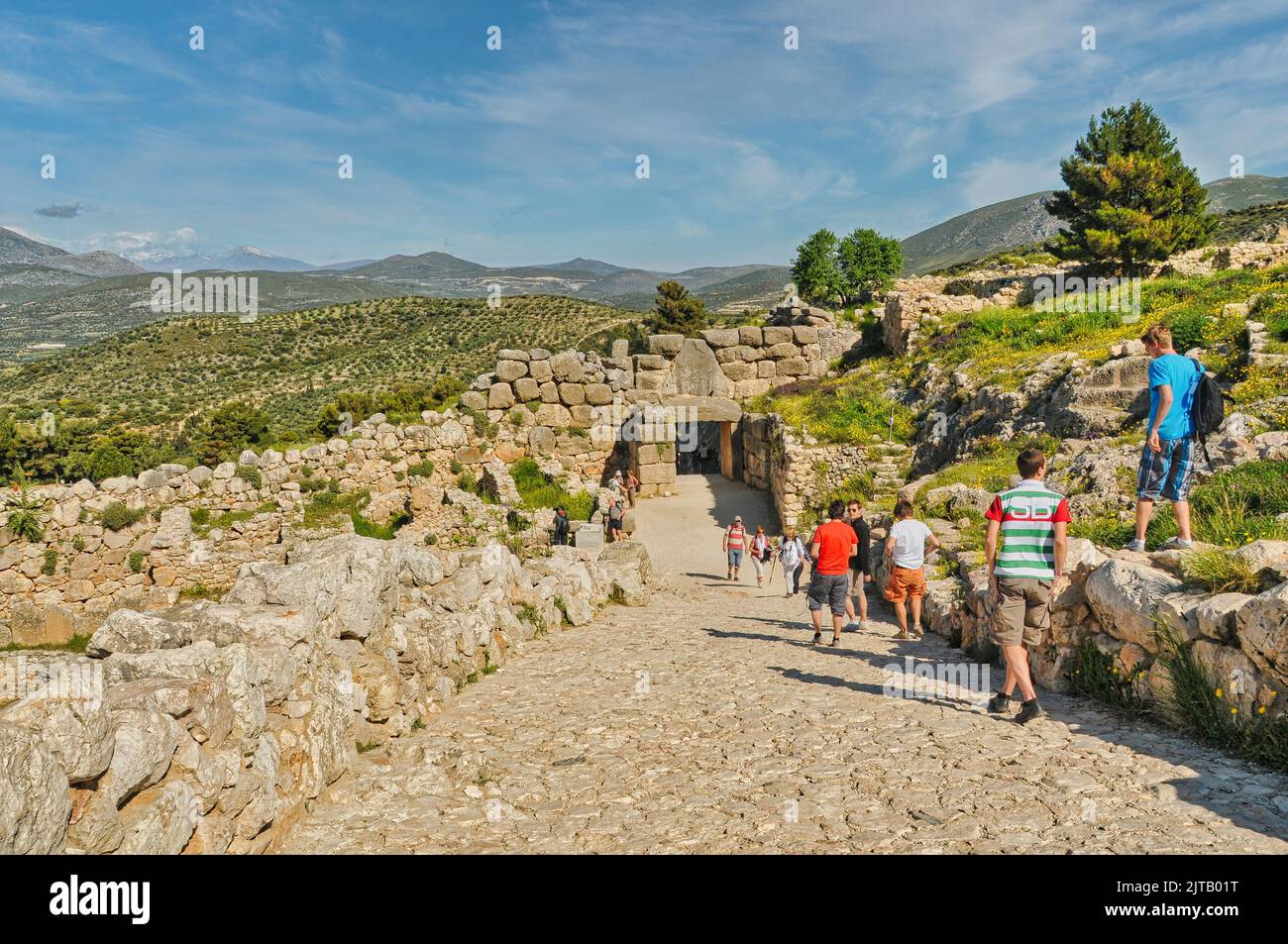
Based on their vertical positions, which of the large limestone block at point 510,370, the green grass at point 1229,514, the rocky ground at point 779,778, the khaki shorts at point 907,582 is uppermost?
the large limestone block at point 510,370

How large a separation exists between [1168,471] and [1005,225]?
171m

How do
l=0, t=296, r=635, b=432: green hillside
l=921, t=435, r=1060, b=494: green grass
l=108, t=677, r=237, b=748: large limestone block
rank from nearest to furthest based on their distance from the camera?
l=108, t=677, r=237, b=748: large limestone block
l=921, t=435, r=1060, b=494: green grass
l=0, t=296, r=635, b=432: green hillside

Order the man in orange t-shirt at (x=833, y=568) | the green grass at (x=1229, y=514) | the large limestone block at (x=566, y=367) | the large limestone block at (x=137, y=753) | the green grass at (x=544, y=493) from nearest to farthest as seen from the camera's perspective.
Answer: the large limestone block at (x=137, y=753), the green grass at (x=1229, y=514), the man in orange t-shirt at (x=833, y=568), the green grass at (x=544, y=493), the large limestone block at (x=566, y=367)

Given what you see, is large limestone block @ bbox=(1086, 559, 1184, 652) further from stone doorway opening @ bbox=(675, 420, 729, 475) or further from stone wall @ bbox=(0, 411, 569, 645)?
stone doorway opening @ bbox=(675, 420, 729, 475)

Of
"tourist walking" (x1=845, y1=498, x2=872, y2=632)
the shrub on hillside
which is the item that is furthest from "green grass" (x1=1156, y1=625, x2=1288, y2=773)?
the shrub on hillside

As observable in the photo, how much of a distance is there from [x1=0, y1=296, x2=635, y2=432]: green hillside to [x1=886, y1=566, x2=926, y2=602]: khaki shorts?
125ft

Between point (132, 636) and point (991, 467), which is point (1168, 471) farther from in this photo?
point (132, 636)

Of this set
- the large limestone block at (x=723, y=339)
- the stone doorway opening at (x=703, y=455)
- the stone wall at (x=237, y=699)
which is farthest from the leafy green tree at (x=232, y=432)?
the stone wall at (x=237, y=699)

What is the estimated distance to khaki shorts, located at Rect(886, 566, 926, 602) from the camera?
32.2 ft

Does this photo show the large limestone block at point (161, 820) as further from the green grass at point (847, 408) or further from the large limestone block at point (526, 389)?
the large limestone block at point (526, 389)

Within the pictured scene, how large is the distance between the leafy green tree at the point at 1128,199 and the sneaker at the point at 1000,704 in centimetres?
3089

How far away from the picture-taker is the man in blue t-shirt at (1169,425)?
7.26m
